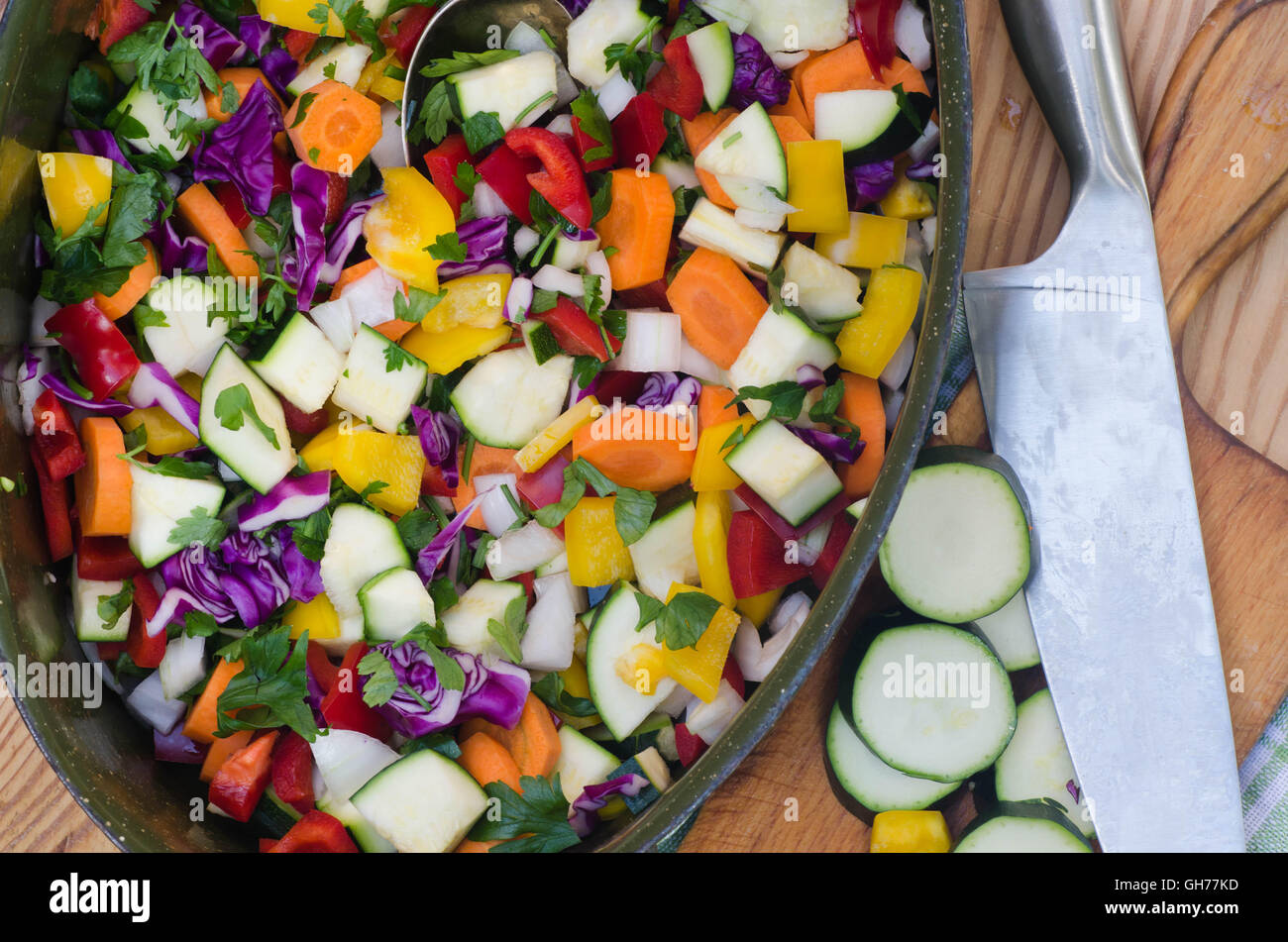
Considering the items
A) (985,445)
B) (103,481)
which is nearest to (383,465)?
(103,481)

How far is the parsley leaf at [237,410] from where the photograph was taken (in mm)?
2053

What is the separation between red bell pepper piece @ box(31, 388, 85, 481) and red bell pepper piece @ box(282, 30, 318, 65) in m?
0.93

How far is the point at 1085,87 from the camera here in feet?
6.99

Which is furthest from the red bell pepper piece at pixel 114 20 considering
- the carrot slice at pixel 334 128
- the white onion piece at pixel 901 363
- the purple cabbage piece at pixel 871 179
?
the white onion piece at pixel 901 363

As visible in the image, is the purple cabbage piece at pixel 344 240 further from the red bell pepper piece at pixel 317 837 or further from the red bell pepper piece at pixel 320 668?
the red bell pepper piece at pixel 317 837

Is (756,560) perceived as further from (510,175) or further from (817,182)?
(510,175)

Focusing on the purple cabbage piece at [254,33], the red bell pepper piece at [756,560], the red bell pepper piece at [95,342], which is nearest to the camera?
the red bell pepper piece at [756,560]

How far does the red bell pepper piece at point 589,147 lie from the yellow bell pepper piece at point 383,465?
2.37ft

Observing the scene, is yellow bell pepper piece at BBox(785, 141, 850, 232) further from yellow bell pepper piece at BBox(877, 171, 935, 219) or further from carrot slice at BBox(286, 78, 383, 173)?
carrot slice at BBox(286, 78, 383, 173)

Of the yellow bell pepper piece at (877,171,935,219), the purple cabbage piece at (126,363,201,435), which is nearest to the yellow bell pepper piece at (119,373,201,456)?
the purple cabbage piece at (126,363,201,435)

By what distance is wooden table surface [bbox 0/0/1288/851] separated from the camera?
219cm

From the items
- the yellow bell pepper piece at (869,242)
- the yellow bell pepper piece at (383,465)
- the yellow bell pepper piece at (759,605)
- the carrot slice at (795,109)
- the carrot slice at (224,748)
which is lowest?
the carrot slice at (224,748)

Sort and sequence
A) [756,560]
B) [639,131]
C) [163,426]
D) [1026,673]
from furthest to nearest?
[1026,673] < [163,426] < [639,131] < [756,560]

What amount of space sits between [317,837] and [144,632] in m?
0.61
